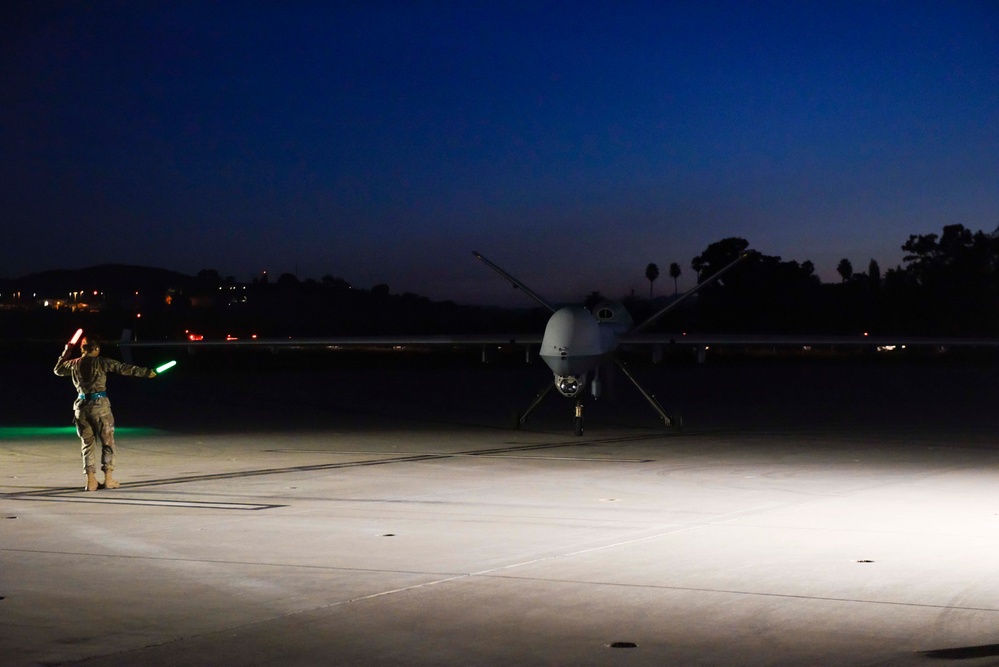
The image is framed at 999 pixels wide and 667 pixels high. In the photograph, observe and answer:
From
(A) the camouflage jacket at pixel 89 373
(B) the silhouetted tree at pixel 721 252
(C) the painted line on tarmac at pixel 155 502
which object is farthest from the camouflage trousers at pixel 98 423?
(B) the silhouetted tree at pixel 721 252

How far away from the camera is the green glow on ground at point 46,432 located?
21.7 meters

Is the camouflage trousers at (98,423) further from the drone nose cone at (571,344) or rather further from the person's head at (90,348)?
the drone nose cone at (571,344)

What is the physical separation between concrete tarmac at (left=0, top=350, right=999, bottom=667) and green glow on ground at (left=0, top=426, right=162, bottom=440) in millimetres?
165

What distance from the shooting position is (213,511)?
12078 mm

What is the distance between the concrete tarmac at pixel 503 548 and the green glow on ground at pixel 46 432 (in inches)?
6.5

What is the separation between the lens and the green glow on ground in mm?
21734

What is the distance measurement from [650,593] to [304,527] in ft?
13.6

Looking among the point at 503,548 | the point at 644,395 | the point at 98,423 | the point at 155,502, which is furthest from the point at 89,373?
the point at 644,395

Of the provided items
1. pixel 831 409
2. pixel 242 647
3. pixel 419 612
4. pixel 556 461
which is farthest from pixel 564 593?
pixel 831 409

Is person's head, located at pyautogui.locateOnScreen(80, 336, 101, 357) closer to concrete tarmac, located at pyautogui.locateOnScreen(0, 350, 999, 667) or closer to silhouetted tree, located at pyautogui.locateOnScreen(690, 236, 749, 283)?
concrete tarmac, located at pyautogui.locateOnScreen(0, 350, 999, 667)

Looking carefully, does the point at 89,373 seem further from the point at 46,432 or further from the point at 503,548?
the point at 46,432

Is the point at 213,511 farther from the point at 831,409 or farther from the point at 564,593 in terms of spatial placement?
the point at 831,409

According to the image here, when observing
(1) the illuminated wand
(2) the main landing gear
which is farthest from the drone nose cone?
(1) the illuminated wand

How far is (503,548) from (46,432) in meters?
15.7
